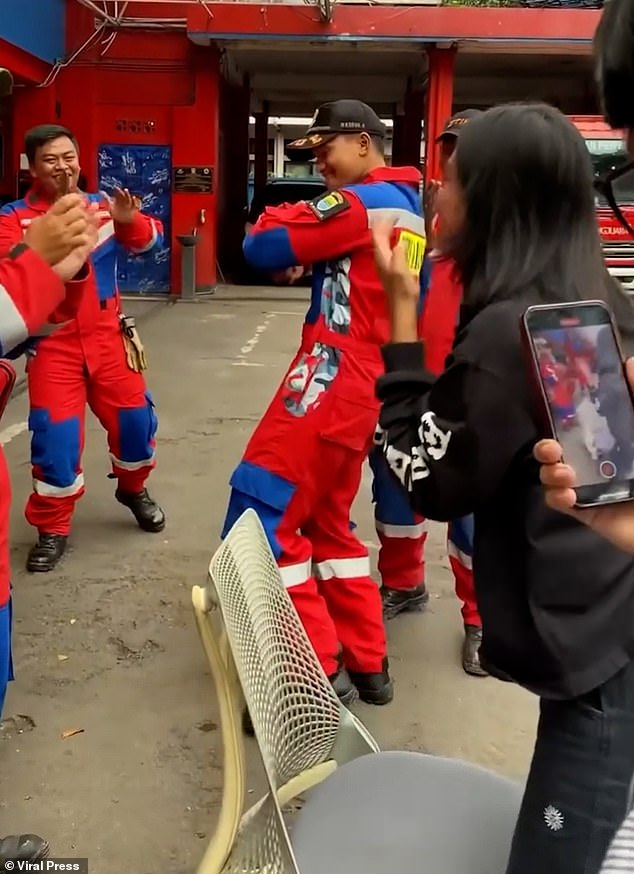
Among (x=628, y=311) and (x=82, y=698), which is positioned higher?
(x=628, y=311)

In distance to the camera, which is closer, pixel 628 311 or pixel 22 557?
pixel 628 311

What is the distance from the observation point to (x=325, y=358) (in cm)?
307

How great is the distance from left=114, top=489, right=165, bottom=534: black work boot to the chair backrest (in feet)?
9.46

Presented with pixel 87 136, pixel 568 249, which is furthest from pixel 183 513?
pixel 87 136

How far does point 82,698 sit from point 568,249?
245 centimetres

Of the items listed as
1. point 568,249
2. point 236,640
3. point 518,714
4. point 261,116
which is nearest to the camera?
point 568,249

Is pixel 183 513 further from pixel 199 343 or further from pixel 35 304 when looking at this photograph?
pixel 199 343

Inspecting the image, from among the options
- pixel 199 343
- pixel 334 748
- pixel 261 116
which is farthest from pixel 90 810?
pixel 261 116

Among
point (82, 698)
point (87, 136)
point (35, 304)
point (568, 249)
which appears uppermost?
point (87, 136)

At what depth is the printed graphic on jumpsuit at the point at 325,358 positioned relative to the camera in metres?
3.04

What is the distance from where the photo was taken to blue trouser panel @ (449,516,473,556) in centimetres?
336

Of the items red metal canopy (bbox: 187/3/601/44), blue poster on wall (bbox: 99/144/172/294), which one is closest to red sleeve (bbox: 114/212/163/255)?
red metal canopy (bbox: 187/3/601/44)

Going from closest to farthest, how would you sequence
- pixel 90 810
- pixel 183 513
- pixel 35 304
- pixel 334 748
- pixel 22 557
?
pixel 35 304
pixel 334 748
pixel 90 810
pixel 22 557
pixel 183 513

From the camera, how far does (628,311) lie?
157 centimetres
